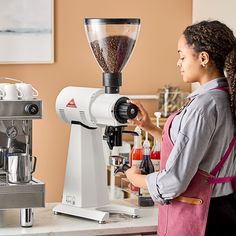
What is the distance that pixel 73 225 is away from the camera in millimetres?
2414

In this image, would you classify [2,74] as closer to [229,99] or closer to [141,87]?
[141,87]

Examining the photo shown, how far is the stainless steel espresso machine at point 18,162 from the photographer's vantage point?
2396mm

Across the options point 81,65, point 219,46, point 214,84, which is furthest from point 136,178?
point 81,65

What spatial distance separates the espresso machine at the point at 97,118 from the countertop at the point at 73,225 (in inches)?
1.4

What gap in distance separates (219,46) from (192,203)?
1.71 ft

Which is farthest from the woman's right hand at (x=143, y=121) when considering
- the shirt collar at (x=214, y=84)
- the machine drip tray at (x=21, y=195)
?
the machine drip tray at (x=21, y=195)

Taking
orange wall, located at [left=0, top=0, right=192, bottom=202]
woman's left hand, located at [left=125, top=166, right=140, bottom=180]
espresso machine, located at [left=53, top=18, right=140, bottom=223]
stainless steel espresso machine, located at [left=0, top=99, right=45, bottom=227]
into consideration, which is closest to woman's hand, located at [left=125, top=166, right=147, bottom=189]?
woman's left hand, located at [left=125, top=166, right=140, bottom=180]

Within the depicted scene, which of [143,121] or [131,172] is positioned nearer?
[131,172]

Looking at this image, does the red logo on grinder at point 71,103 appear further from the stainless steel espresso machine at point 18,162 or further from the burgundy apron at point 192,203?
the burgundy apron at point 192,203

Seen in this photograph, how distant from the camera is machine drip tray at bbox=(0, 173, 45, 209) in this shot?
2391 mm

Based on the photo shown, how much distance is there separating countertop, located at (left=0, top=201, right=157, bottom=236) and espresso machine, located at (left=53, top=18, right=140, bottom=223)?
0.03m

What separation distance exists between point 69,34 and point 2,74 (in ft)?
1.74

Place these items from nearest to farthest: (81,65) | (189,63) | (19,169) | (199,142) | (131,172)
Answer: (199,142) < (189,63) < (131,172) < (19,169) < (81,65)

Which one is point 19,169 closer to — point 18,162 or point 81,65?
point 18,162
